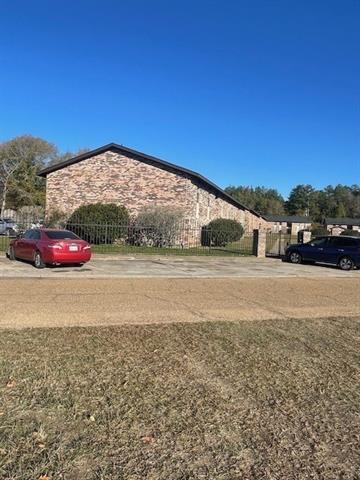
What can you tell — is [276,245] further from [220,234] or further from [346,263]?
[346,263]

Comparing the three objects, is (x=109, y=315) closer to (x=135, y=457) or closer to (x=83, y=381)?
(x=83, y=381)

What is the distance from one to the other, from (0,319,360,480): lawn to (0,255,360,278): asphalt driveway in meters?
8.51

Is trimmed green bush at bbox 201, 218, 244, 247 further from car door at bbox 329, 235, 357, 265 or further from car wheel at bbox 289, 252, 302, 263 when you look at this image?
car door at bbox 329, 235, 357, 265

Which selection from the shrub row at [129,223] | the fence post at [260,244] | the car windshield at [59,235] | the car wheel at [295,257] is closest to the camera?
the car windshield at [59,235]

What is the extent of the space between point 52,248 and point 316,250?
1231cm

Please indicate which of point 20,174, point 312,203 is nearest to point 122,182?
point 20,174

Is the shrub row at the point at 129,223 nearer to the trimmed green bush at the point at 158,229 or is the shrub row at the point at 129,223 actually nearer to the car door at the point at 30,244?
the trimmed green bush at the point at 158,229

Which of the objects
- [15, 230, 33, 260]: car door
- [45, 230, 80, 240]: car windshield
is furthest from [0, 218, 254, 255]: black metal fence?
[45, 230, 80, 240]: car windshield

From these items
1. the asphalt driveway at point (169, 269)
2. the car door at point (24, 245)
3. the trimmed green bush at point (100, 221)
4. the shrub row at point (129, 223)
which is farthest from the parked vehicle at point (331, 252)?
the car door at point (24, 245)

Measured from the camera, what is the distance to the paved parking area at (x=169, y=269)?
15562 mm

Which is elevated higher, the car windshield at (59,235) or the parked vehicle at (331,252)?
the car windshield at (59,235)

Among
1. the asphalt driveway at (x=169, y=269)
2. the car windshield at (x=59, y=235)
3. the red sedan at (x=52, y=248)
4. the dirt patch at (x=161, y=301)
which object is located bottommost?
the dirt patch at (x=161, y=301)

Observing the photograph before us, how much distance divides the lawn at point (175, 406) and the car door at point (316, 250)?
15.8 m

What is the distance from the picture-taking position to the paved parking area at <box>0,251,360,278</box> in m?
15.6
